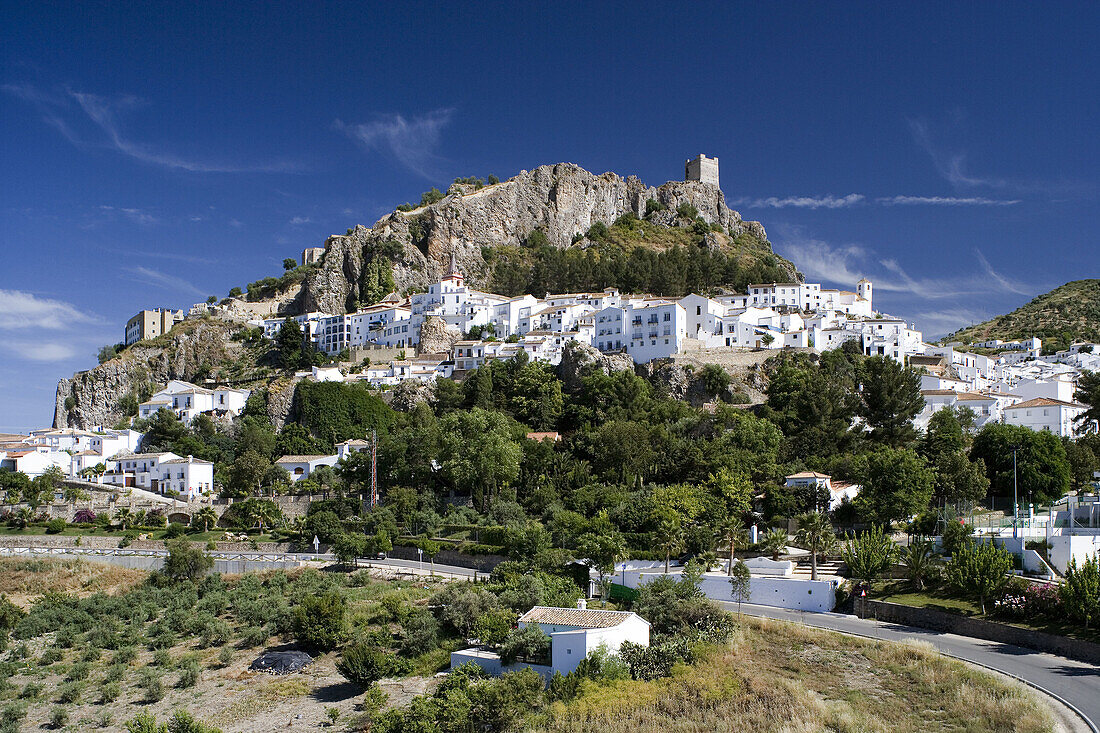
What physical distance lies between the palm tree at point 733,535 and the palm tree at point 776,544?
4.52 feet

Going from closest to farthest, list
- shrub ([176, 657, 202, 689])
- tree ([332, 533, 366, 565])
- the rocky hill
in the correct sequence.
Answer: shrub ([176, 657, 202, 689]) < tree ([332, 533, 366, 565]) < the rocky hill

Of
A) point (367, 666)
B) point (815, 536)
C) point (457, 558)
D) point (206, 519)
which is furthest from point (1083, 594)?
point (206, 519)

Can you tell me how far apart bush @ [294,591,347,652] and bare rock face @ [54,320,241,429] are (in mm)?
63478

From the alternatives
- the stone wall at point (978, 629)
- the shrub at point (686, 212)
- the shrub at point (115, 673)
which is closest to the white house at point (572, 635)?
the stone wall at point (978, 629)

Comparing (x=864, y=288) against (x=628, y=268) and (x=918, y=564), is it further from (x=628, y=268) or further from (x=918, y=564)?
(x=918, y=564)

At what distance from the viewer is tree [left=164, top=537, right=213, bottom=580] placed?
1917 inches

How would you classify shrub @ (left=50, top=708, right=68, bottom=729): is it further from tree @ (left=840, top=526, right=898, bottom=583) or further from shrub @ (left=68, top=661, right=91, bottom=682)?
tree @ (left=840, top=526, right=898, bottom=583)

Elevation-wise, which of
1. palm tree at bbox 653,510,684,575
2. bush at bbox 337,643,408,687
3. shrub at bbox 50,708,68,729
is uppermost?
palm tree at bbox 653,510,684,575

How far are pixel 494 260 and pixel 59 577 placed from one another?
76785mm

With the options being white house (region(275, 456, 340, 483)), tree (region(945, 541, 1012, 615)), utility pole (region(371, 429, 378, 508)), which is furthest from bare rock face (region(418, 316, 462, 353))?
tree (region(945, 541, 1012, 615))

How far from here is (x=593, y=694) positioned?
1077 inches

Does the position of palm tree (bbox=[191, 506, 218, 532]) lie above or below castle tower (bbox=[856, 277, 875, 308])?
below

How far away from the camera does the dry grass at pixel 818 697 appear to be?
24.5 meters

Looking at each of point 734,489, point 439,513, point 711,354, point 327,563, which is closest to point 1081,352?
point 711,354
